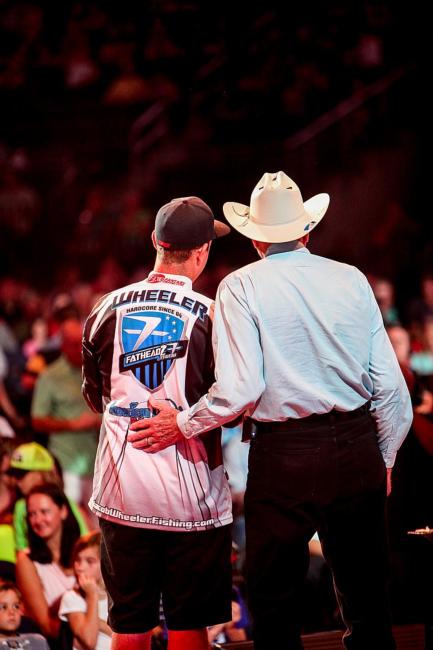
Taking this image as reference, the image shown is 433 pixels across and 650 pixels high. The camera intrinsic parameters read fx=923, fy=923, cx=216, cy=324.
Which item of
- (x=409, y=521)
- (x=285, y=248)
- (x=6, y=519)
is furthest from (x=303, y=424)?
(x=6, y=519)

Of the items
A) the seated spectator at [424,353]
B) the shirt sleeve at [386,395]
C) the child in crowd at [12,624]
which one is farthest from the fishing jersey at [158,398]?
the seated spectator at [424,353]

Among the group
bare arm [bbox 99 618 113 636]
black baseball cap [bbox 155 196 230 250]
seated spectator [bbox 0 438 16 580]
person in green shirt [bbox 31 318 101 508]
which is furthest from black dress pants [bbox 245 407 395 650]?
person in green shirt [bbox 31 318 101 508]

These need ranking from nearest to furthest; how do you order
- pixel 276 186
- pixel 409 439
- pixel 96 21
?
1. pixel 276 186
2. pixel 409 439
3. pixel 96 21

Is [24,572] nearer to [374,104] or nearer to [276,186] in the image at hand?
[276,186]

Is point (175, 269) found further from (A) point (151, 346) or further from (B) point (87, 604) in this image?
(B) point (87, 604)

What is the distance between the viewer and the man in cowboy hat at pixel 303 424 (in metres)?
3.01

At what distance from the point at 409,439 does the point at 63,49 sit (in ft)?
29.7

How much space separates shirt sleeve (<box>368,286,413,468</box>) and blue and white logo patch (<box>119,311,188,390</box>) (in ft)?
2.15

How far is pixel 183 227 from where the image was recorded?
3268 millimetres

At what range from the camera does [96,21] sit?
10.6 meters

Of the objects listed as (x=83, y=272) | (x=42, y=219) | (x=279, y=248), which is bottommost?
(x=279, y=248)

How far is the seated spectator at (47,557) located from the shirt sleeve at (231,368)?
5.26 ft

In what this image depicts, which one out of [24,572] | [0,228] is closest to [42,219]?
[0,228]

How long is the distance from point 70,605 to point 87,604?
3.0 inches
